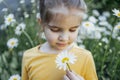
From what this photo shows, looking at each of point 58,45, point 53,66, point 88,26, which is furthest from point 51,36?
point 88,26

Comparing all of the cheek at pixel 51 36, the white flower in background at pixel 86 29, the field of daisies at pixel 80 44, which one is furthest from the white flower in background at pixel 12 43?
the cheek at pixel 51 36

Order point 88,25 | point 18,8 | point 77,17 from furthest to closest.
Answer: point 18,8
point 88,25
point 77,17

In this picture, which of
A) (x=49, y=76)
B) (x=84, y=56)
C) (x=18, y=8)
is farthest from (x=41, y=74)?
(x=18, y=8)

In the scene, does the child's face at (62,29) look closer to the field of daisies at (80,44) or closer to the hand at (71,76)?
the hand at (71,76)

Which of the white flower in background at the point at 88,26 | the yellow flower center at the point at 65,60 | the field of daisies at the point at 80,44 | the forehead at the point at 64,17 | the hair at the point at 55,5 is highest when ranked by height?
the hair at the point at 55,5

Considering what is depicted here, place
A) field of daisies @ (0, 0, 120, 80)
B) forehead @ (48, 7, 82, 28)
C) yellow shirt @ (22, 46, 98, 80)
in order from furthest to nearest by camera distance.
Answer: field of daisies @ (0, 0, 120, 80) → yellow shirt @ (22, 46, 98, 80) → forehead @ (48, 7, 82, 28)

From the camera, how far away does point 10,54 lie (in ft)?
9.02

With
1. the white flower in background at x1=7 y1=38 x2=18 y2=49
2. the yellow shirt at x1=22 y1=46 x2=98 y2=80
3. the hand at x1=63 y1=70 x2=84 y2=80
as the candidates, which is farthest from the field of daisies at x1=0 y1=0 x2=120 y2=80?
the hand at x1=63 y1=70 x2=84 y2=80

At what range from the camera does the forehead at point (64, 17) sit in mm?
1566

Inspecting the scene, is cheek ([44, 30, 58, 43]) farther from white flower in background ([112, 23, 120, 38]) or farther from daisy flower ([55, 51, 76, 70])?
white flower in background ([112, 23, 120, 38])

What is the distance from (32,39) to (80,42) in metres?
0.34

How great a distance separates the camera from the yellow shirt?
168 centimetres

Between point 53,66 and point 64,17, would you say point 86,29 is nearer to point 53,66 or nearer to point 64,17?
point 53,66

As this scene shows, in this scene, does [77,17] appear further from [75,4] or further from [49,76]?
[49,76]
